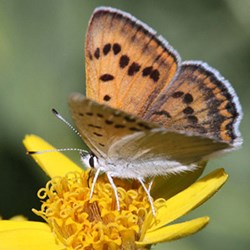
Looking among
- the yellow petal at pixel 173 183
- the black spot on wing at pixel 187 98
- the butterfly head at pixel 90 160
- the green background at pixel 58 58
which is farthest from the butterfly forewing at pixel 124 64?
the green background at pixel 58 58

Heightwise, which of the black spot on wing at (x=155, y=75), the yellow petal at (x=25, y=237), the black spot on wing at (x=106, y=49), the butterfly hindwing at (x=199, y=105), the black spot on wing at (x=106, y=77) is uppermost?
the black spot on wing at (x=106, y=49)

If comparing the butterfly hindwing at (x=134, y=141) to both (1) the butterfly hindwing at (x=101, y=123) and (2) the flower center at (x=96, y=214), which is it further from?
(2) the flower center at (x=96, y=214)

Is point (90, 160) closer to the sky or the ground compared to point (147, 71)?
closer to the ground

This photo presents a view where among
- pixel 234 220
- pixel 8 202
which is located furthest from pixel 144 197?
pixel 8 202

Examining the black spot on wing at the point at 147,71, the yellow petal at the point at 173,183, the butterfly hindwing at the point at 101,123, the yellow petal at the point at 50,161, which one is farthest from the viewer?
the yellow petal at the point at 50,161

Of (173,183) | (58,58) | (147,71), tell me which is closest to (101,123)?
(147,71)

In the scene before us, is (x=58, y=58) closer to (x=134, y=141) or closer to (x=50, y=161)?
(x=50, y=161)

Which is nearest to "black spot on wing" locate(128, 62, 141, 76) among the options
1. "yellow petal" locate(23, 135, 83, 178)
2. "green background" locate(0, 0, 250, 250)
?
"yellow petal" locate(23, 135, 83, 178)
